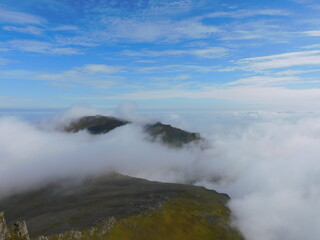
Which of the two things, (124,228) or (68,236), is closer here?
(68,236)

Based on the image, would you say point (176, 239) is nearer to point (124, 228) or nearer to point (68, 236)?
point (124, 228)

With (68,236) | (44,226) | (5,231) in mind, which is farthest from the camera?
(44,226)

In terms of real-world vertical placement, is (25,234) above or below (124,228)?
above

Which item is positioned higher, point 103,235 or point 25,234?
point 25,234

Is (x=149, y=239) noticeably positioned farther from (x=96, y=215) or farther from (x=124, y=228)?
(x=96, y=215)

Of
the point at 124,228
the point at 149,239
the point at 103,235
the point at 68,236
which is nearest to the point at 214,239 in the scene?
the point at 149,239

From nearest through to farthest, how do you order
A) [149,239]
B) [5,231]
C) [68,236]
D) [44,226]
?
[5,231], [68,236], [149,239], [44,226]

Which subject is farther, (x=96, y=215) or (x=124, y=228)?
(x=96, y=215)

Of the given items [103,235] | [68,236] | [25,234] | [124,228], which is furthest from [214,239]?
[25,234]

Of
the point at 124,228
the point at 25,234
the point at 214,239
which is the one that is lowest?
the point at 214,239
